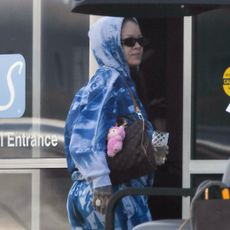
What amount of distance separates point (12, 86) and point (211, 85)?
1.24 m

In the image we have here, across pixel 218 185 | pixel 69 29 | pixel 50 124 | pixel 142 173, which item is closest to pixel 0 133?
pixel 50 124

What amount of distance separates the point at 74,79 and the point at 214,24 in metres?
0.93

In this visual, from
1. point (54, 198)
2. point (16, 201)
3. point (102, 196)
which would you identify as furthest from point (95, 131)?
point (16, 201)

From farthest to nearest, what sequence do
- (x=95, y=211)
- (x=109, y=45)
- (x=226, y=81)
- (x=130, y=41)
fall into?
1. (x=226, y=81)
2. (x=130, y=41)
3. (x=109, y=45)
4. (x=95, y=211)

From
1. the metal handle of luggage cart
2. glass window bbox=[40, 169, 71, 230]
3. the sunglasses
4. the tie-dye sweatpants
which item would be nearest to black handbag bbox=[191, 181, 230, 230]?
the metal handle of luggage cart

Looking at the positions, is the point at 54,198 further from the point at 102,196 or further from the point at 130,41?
the point at 130,41

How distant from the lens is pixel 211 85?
19.1 ft

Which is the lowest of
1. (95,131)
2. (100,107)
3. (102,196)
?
(102,196)

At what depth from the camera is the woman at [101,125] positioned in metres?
5.00

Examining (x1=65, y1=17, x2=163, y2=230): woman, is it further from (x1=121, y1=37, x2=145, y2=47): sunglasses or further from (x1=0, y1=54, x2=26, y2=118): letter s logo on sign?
(x1=0, y1=54, x2=26, y2=118): letter s logo on sign

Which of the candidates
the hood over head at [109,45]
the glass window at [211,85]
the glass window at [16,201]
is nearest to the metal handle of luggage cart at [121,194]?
the hood over head at [109,45]

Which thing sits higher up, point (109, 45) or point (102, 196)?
point (109, 45)

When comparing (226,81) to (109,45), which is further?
(226,81)

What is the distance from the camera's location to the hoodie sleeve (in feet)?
16.3
